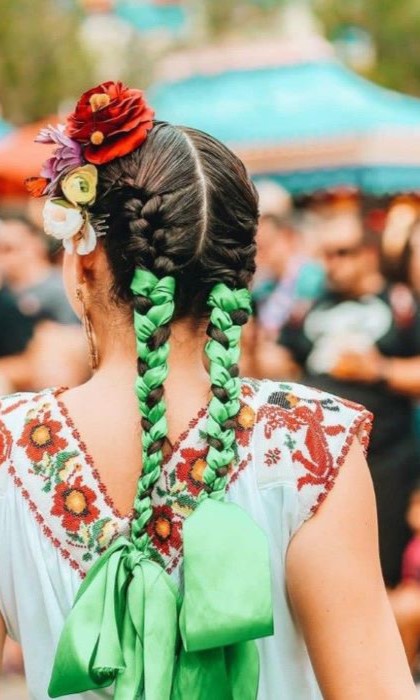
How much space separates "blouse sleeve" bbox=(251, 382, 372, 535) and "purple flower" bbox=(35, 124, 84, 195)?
45 centimetres

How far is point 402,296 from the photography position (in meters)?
5.24

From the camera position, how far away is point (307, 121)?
10172 millimetres

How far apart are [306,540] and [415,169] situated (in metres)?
7.59

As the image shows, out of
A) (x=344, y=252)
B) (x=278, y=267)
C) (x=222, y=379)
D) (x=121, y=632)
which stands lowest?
(x=121, y=632)

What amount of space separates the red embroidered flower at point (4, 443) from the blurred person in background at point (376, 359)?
321 cm

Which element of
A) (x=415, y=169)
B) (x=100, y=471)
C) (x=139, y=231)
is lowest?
(x=100, y=471)

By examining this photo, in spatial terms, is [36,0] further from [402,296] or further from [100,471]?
[100,471]

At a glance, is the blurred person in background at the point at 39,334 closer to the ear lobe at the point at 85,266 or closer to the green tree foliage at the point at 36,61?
the ear lobe at the point at 85,266

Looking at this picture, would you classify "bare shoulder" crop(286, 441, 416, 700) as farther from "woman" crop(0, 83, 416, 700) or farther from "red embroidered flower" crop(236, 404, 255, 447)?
"red embroidered flower" crop(236, 404, 255, 447)

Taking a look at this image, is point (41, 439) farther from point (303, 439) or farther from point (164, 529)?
point (303, 439)

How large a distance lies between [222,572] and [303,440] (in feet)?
0.76

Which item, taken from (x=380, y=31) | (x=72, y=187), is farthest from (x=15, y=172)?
(x=380, y=31)

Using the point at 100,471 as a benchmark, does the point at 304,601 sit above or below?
below

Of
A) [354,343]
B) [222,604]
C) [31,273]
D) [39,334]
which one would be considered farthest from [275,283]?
[222,604]
